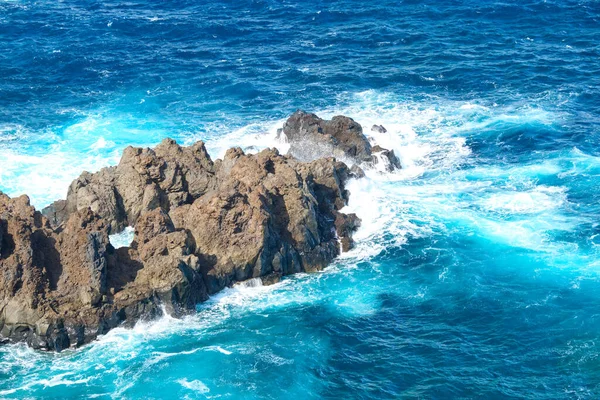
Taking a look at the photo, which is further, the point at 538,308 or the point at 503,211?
the point at 503,211

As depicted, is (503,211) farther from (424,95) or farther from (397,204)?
(424,95)

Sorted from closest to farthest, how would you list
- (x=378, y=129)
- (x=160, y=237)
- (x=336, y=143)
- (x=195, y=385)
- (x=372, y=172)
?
(x=195, y=385) → (x=160, y=237) → (x=372, y=172) → (x=336, y=143) → (x=378, y=129)

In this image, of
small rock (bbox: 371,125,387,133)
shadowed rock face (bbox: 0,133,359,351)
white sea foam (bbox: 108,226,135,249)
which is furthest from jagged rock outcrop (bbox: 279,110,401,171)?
white sea foam (bbox: 108,226,135,249)

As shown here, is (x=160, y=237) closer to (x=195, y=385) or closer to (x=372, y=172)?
(x=195, y=385)

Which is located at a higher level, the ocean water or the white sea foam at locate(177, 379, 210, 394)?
the ocean water

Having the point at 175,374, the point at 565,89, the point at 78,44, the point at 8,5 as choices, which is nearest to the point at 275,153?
the point at 175,374

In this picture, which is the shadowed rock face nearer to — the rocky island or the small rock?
the rocky island

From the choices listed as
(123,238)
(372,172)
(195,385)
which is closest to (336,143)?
(372,172)
